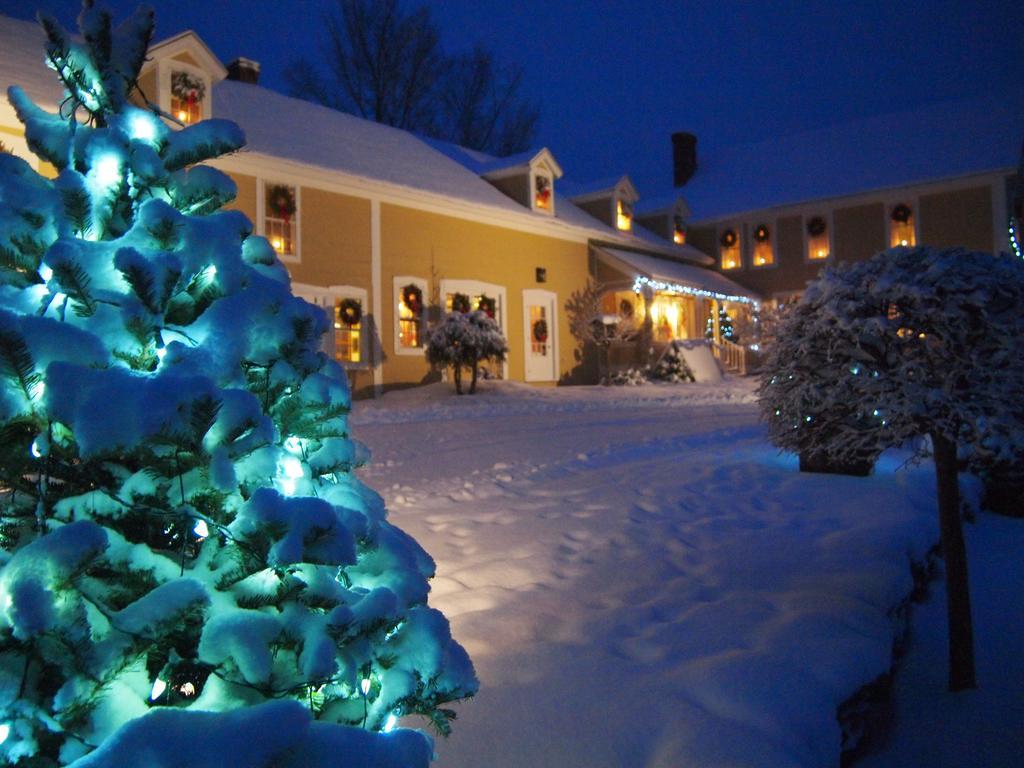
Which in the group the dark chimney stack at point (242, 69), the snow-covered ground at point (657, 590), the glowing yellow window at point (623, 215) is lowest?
the snow-covered ground at point (657, 590)

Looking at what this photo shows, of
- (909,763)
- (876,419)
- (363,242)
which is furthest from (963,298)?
(363,242)

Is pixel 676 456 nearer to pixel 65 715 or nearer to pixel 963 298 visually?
pixel 963 298

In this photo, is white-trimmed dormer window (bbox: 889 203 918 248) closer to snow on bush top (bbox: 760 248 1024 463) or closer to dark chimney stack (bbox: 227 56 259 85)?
dark chimney stack (bbox: 227 56 259 85)

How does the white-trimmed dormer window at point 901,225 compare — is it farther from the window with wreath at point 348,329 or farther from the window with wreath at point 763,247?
the window with wreath at point 348,329

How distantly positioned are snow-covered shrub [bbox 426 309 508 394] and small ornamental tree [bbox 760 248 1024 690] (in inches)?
416

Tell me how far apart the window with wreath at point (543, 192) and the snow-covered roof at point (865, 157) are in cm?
817

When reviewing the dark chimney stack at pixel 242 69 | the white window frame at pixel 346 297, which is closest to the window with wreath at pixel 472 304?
the white window frame at pixel 346 297

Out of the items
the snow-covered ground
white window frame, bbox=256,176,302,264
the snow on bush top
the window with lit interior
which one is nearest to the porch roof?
the window with lit interior

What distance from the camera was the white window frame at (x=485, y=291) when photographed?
52.9 feet

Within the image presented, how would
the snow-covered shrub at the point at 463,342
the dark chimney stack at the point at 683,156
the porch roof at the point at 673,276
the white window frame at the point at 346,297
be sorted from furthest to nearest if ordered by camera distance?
the dark chimney stack at the point at 683,156 → the porch roof at the point at 673,276 → the snow-covered shrub at the point at 463,342 → the white window frame at the point at 346,297

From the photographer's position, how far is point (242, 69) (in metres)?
16.8

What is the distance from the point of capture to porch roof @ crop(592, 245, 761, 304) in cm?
1920

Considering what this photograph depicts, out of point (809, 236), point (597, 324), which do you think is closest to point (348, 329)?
point (597, 324)

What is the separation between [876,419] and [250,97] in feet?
49.9
